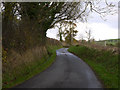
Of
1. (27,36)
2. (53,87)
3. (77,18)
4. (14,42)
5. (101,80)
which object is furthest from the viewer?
(77,18)

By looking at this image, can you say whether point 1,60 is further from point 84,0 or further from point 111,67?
point 84,0

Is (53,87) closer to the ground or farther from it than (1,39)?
closer to the ground

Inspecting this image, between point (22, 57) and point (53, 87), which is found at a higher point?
point (22, 57)

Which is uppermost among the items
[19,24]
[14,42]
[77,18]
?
[77,18]

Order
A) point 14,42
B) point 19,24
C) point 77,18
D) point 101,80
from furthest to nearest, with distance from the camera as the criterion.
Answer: point 77,18
point 19,24
point 14,42
point 101,80

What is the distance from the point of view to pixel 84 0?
18359 millimetres

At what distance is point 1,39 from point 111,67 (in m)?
8.33

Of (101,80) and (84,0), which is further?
(84,0)

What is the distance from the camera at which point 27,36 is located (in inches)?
441

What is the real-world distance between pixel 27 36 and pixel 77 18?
Answer: 12.4 m

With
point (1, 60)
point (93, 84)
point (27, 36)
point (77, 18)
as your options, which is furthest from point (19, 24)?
point (77, 18)

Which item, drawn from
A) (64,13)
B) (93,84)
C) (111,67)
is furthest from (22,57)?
(64,13)

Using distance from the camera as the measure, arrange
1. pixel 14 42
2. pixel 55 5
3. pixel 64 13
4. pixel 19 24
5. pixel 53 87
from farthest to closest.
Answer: pixel 64 13, pixel 55 5, pixel 19 24, pixel 14 42, pixel 53 87

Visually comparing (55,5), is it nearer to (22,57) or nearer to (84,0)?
(84,0)
